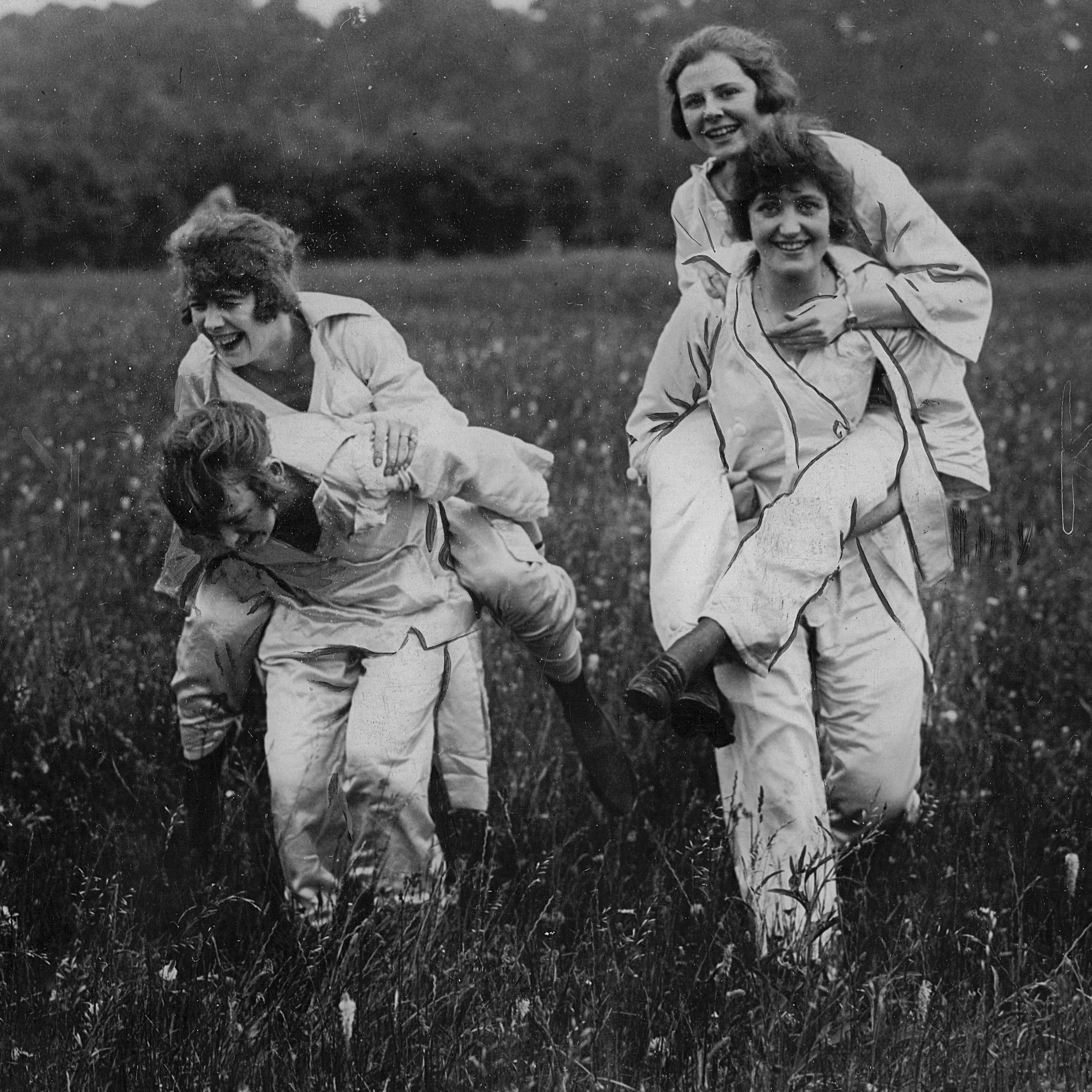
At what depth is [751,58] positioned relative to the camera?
5.04 m

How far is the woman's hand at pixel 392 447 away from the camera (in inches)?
183

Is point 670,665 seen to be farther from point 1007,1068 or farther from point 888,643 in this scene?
point 1007,1068

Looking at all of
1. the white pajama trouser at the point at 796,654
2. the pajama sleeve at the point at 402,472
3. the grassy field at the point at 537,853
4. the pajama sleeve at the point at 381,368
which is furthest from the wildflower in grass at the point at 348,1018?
the pajama sleeve at the point at 381,368

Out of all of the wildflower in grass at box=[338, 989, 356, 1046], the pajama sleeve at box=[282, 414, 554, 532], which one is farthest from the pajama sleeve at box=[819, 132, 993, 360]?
the wildflower in grass at box=[338, 989, 356, 1046]

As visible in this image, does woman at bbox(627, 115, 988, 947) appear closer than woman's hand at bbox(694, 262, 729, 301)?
Yes

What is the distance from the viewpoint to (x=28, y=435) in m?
7.94

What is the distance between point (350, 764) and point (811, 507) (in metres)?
1.56

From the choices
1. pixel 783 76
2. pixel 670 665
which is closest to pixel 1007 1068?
pixel 670 665

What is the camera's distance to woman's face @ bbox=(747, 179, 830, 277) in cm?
478

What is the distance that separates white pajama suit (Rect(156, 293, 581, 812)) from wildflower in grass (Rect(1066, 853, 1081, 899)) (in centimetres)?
172

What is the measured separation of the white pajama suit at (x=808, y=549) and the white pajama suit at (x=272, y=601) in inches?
19.0

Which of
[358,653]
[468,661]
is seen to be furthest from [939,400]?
[358,653]

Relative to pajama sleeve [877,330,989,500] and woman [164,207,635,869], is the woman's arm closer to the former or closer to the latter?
pajama sleeve [877,330,989,500]

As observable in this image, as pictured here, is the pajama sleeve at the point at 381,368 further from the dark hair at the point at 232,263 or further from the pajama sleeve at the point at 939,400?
the pajama sleeve at the point at 939,400
